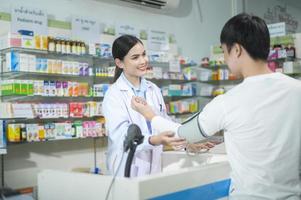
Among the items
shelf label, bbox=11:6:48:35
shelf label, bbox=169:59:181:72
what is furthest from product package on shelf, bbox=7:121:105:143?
shelf label, bbox=169:59:181:72

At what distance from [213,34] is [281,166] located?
4.99 meters

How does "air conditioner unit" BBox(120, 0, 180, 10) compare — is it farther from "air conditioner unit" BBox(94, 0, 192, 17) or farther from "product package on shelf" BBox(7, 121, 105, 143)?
"product package on shelf" BBox(7, 121, 105, 143)

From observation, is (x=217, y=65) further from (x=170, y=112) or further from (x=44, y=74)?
(x=44, y=74)

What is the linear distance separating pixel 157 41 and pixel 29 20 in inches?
72.3

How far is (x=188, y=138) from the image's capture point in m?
1.44

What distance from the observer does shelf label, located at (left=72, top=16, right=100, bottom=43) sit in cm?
409

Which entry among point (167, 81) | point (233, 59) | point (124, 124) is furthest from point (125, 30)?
point (233, 59)

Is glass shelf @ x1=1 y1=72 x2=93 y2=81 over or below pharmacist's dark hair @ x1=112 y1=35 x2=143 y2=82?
below

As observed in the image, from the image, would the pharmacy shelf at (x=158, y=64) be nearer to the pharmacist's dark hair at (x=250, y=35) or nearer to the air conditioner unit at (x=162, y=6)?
the air conditioner unit at (x=162, y=6)

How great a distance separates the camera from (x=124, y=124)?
203 centimetres

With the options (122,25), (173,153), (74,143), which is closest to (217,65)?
(122,25)

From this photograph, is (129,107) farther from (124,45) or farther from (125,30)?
(125,30)

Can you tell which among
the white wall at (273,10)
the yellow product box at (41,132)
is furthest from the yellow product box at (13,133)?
the white wall at (273,10)

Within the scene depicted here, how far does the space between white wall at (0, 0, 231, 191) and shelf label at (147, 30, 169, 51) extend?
0.33 ft
